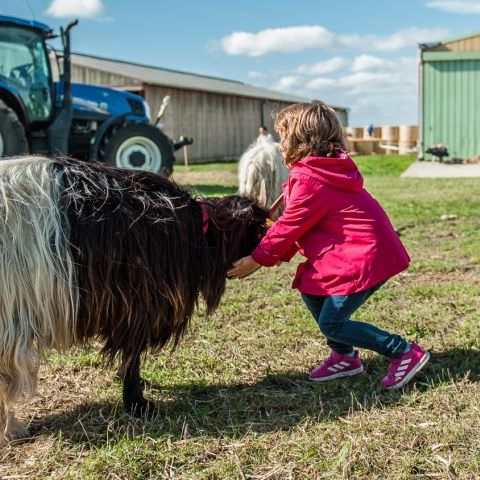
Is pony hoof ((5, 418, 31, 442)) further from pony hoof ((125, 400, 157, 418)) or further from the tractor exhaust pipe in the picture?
the tractor exhaust pipe

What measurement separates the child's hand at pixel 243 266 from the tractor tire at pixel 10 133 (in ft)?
26.5

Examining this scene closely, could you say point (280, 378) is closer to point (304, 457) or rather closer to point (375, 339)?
point (375, 339)

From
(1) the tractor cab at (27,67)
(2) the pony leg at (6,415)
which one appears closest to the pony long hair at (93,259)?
(2) the pony leg at (6,415)

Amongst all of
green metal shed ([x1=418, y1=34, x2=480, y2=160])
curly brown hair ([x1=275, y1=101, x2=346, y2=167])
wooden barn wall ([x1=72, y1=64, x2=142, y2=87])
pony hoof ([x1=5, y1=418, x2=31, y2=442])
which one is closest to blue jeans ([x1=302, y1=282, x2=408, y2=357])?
curly brown hair ([x1=275, y1=101, x2=346, y2=167])

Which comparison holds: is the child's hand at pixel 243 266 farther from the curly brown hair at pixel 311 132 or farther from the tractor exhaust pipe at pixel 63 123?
the tractor exhaust pipe at pixel 63 123

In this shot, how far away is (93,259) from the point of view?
3.06m

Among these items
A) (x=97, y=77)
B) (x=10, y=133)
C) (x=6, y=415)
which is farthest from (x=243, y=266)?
(x=97, y=77)

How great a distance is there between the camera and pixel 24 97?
1164 cm

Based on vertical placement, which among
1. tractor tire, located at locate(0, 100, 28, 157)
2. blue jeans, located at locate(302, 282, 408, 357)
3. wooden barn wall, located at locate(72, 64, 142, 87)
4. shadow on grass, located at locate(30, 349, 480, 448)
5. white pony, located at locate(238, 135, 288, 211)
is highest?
wooden barn wall, located at locate(72, 64, 142, 87)

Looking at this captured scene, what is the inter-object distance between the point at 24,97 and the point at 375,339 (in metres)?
9.64

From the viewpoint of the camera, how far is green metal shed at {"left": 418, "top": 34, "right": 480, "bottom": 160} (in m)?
20.4

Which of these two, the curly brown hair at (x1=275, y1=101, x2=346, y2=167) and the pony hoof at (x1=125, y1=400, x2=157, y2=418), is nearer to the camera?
the pony hoof at (x1=125, y1=400, x2=157, y2=418)

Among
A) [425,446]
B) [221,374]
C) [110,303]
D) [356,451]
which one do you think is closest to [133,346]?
[110,303]

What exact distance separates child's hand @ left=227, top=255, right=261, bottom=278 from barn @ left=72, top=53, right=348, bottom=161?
2208cm
